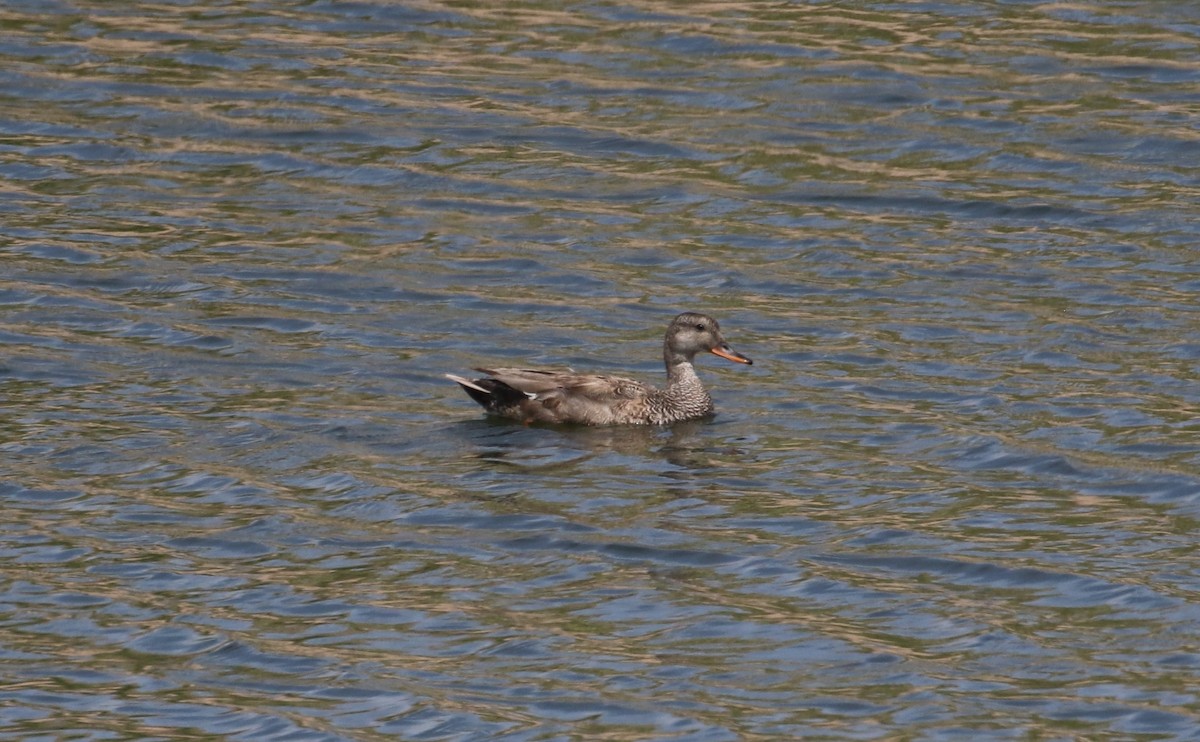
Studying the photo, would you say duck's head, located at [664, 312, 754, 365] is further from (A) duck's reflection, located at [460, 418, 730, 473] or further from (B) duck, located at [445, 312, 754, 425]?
(A) duck's reflection, located at [460, 418, 730, 473]

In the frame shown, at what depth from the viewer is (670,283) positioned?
17859 millimetres

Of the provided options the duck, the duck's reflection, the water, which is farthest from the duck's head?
the duck's reflection

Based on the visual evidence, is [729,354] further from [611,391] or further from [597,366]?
[597,366]

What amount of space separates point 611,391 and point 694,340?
0.88 meters

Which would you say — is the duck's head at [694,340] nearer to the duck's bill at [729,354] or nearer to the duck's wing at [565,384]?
the duck's bill at [729,354]

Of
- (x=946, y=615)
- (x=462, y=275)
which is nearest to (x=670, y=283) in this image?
(x=462, y=275)


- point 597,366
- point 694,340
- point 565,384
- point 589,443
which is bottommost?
point 589,443

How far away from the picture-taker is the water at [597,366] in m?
10.6

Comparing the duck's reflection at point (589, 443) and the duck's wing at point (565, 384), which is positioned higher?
the duck's wing at point (565, 384)

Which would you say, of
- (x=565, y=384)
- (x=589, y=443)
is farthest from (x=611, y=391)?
(x=589, y=443)

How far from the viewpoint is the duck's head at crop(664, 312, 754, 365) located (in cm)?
1557

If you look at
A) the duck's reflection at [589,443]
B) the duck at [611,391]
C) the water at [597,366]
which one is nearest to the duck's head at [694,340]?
the duck at [611,391]

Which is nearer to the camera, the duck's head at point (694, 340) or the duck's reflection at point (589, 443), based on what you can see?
the duck's reflection at point (589, 443)

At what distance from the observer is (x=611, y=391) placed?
49.5ft
